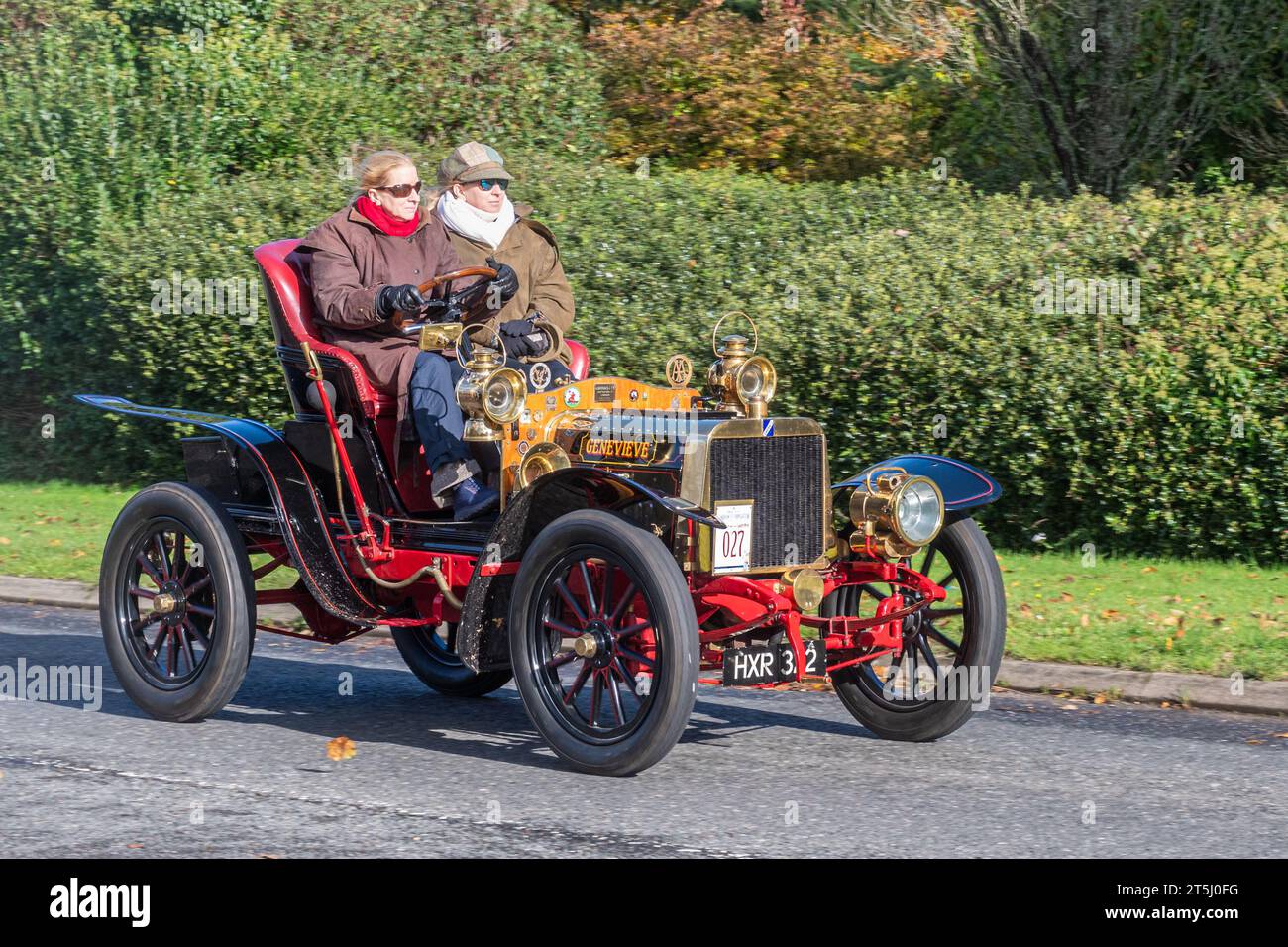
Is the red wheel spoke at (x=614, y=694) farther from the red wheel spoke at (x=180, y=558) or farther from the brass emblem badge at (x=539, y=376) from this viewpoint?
the red wheel spoke at (x=180, y=558)

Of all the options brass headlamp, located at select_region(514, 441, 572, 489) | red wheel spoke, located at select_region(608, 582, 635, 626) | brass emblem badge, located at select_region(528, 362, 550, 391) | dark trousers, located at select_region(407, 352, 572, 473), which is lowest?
red wheel spoke, located at select_region(608, 582, 635, 626)

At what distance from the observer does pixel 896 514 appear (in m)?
6.27

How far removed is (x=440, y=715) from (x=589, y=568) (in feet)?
4.77

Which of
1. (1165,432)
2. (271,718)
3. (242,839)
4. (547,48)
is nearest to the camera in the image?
(242,839)

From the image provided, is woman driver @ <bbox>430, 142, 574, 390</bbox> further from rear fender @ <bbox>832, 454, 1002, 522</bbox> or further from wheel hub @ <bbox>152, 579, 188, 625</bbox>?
wheel hub @ <bbox>152, 579, 188, 625</bbox>

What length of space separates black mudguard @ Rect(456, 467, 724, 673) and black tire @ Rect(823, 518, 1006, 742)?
1275mm

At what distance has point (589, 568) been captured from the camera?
247 inches

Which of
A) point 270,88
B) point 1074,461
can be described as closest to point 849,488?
point 1074,461

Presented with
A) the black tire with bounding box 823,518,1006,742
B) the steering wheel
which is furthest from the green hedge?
the steering wheel

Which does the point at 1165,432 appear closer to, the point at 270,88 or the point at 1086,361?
the point at 1086,361

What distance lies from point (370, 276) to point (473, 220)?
63 cm

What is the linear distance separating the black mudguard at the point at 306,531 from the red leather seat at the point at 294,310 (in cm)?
42

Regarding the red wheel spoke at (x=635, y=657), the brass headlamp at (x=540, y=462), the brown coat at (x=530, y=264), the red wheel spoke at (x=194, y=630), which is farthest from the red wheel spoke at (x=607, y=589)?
the red wheel spoke at (x=194, y=630)

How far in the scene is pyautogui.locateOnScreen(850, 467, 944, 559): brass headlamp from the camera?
6.30 meters
